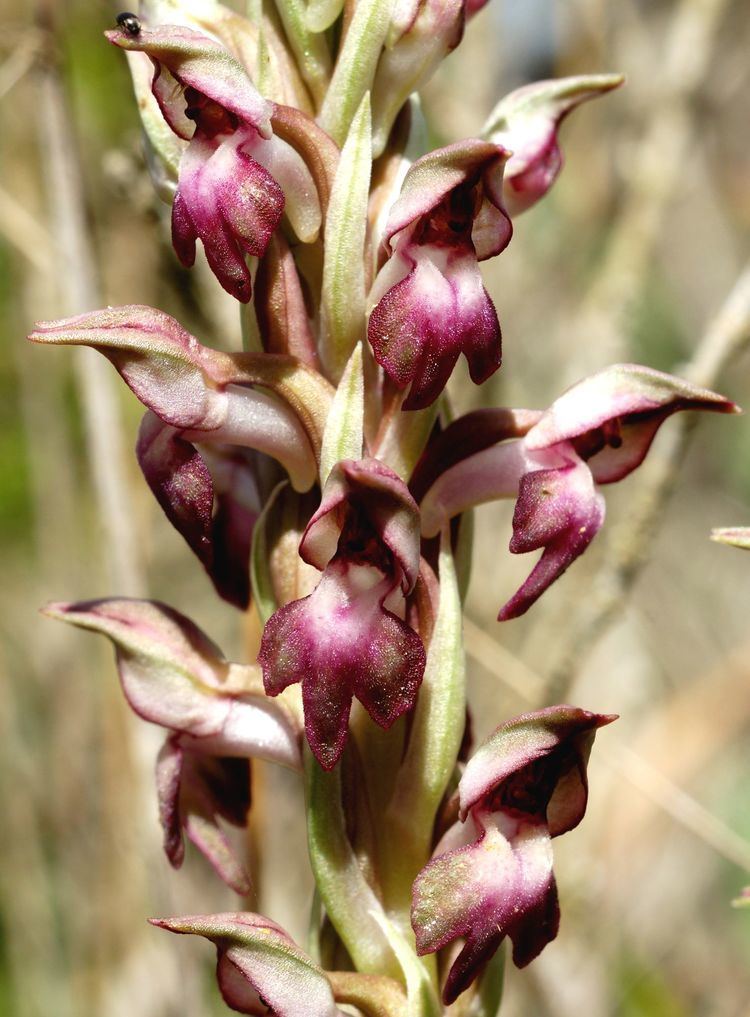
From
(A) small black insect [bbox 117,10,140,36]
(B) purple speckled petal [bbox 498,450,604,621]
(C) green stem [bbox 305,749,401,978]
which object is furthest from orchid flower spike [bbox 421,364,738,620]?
(A) small black insect [bbox 117,10,140,36]

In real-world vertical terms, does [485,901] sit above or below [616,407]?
below

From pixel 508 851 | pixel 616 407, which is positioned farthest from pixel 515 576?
pixel 508 851

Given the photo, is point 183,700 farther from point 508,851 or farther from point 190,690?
point 508,851

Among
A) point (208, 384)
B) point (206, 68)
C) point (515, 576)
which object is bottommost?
point (515, 576)

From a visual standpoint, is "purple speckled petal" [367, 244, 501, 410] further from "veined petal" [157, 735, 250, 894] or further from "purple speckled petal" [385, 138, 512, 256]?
"veined petal" [157, 735, 250, 894]

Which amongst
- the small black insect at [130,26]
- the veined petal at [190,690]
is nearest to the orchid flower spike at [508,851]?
the veined petal at [190,690]

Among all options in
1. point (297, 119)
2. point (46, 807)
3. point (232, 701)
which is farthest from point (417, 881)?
point (46, 807)
